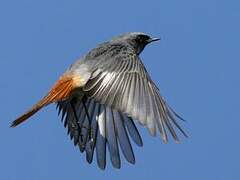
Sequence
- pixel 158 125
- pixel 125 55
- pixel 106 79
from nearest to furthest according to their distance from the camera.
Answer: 1. pixel 158 125
2. pixel 106 79
3. pixel 125 55

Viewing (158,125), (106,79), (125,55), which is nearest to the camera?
(158,125)

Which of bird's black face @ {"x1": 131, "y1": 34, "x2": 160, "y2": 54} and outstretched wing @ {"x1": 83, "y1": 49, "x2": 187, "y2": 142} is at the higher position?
bird's black face @ {"x1": 131, "y1": 34, "x2": 160, "y2": 54}

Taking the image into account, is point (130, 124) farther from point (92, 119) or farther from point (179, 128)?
point (179, 128)

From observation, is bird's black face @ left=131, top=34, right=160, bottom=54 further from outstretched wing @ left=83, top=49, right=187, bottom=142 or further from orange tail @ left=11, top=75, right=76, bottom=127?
orange tail @ left=11, top=75, right=76, bottom=127

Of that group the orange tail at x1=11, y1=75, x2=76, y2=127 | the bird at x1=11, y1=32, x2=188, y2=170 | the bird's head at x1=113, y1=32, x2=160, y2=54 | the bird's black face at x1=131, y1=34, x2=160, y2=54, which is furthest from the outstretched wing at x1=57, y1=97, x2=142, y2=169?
the bird's black face at x1=131, y1=34, x2=160, y2=54

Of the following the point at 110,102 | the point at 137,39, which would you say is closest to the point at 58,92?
the point at 110,102

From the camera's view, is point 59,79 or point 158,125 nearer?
point 158,125

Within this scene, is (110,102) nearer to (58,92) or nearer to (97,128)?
(58,92)

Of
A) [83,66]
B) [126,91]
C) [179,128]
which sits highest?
[83,66]

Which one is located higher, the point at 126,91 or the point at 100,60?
the point at 100,60

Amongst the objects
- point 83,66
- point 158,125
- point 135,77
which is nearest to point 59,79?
point 83,66
